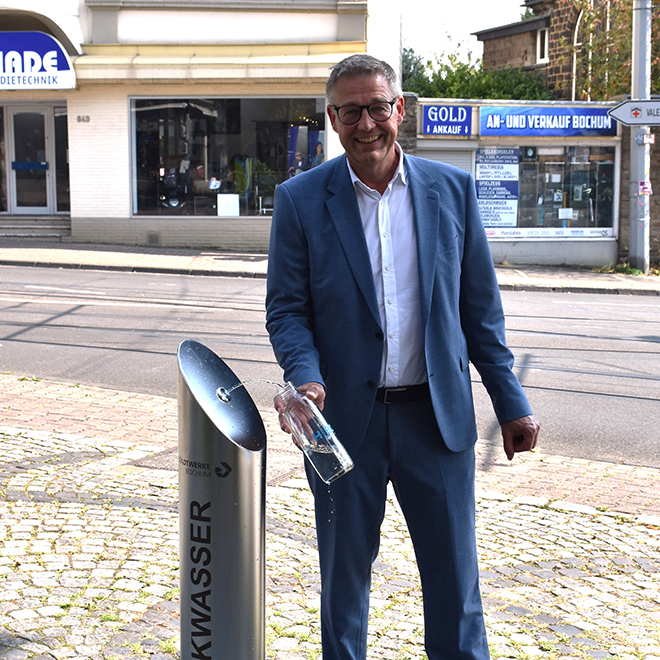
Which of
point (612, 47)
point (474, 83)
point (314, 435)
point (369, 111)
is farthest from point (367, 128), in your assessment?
point (474, 83)

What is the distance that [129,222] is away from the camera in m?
21.6

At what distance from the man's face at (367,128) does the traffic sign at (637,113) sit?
17.1m

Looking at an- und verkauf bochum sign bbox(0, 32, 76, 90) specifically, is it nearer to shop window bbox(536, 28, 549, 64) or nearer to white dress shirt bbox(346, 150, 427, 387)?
white dress shirt bbox(346, 150, 427, 387)

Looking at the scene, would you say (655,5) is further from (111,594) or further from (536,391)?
(111,594)

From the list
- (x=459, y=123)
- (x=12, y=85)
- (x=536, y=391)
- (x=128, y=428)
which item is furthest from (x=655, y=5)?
(x=128, y=428)

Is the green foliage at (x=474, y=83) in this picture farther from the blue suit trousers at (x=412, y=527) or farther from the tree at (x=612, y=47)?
the blue suit trousers at (x=412, y=527)

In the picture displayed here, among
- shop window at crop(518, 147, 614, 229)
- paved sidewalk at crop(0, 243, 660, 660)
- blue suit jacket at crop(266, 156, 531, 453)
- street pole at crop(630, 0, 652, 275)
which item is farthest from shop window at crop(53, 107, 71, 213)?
blue suit jacket at crop(266, 156, 531, 453)

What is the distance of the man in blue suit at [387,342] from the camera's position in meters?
2.70

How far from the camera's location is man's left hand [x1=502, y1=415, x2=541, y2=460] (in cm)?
280

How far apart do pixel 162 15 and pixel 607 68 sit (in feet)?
39.2

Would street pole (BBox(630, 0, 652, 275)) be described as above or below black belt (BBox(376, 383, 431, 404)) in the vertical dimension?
above

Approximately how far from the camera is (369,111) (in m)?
2.65

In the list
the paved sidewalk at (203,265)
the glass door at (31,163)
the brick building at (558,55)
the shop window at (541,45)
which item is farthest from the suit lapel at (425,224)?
the shop window at (541,45)

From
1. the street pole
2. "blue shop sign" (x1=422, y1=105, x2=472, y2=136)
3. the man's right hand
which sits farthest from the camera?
"blue shop sign" (x1=422, y1=105, x2=472, y2=136)
